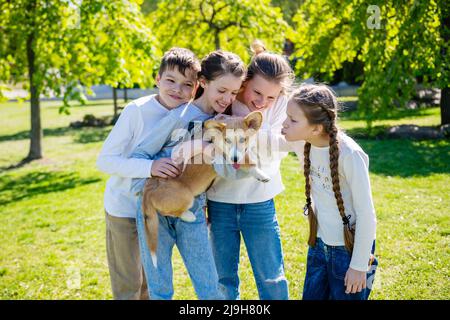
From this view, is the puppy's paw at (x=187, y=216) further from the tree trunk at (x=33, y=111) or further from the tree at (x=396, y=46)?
the tree trunk at (x=33, y=111)

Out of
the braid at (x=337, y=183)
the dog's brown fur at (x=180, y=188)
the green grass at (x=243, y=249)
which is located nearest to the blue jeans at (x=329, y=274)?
the braid at (x=337, y=183)

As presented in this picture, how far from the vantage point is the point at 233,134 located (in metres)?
2.34

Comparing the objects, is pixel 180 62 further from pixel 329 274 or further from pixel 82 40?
pixel 82 40

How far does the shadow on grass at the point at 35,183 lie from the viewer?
27.4ft

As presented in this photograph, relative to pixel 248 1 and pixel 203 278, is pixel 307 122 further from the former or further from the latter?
pixel 248 1

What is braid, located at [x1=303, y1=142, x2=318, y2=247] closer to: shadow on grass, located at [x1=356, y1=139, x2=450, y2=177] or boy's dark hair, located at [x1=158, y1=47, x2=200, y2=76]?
boy's dark hair, located at [x1=158, y1=47, x2=200, y2=76]

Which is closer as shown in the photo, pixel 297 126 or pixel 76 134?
pixel 297 126

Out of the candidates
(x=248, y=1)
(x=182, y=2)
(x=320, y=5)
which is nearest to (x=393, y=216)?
(x=320, y=5)

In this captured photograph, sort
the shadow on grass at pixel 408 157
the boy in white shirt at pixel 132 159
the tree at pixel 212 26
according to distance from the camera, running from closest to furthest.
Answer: the boy in white shirt at pixel 132 159
the shadow on grass at pixel 408 157
the tree at pixel 212 26

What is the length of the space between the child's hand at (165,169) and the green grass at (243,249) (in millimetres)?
1970

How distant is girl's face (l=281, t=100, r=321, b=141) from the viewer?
93.8 inches

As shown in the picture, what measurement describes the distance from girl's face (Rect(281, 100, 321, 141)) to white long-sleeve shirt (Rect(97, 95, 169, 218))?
31.5 inches

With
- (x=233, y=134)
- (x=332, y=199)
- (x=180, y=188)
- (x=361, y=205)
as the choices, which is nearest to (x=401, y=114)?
(x=332, y=199)

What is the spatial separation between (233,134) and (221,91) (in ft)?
0.97
